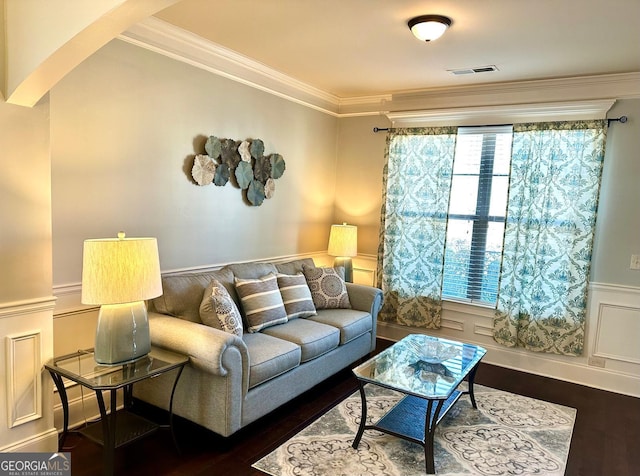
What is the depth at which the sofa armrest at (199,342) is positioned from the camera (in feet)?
7.81

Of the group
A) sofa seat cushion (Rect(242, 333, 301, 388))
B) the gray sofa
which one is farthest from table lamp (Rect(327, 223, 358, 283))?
sofa seat cushion (Rect(242, 333, 301, 388))

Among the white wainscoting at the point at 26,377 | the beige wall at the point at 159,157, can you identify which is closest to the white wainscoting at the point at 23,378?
the white wainscoting at the point at 26,377

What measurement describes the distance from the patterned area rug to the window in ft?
4.34

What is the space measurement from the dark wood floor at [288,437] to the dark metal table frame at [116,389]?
13 centimetres

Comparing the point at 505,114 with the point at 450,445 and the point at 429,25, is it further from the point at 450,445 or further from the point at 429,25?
the point at 450,445

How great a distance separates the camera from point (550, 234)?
3861mm

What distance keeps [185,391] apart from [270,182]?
6.83ft

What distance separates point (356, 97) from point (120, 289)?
11.5ft

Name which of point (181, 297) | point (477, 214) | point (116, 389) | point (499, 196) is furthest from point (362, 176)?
point (116, 389)

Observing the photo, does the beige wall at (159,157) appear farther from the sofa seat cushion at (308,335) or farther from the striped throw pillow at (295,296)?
the sofa seat cushion at (308,335)

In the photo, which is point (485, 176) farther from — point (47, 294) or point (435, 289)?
point (47, 294)

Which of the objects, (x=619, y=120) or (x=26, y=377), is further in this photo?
(x=619, y=120)

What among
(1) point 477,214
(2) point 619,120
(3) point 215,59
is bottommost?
(1) point 477,214

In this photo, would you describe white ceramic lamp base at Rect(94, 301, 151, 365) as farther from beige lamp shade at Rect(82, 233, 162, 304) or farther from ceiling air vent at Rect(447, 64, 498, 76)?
ceiling air vent at Rect(447, 64, 498, 76)
